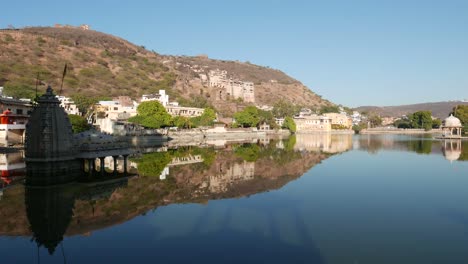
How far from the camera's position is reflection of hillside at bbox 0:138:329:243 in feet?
61.3

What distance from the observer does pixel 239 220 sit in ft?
63.7

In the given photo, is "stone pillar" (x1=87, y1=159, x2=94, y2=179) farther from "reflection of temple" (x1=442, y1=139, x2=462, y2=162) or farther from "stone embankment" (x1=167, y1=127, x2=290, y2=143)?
"stone embankment" (x1=167, y1=127, x2=290, y2=143)

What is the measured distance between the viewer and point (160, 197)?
24812 millimetres

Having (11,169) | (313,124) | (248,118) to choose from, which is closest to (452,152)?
(11,169)

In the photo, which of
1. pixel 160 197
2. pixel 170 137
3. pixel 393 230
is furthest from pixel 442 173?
pixel 170 137

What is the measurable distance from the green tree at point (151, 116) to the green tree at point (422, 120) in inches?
4367

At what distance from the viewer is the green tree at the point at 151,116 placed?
80062mm

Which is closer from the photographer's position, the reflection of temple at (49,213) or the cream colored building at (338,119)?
the reflection of temple at (49,213)

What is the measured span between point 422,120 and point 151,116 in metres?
118

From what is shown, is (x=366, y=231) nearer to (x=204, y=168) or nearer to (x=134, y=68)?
(x=204, y=168)

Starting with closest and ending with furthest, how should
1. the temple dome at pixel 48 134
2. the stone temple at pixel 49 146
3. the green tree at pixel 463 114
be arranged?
the stone temple at pixel 49 146, the temple dome at pixel 48 134, the green tree at pixel 463 114

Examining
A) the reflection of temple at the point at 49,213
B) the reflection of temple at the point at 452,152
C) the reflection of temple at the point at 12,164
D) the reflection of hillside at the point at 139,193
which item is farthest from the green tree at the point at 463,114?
the reflection of temple at the point at 49,213

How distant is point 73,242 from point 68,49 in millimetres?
163838

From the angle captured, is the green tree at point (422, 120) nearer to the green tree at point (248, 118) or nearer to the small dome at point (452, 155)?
the green tree at point (248, 118)
